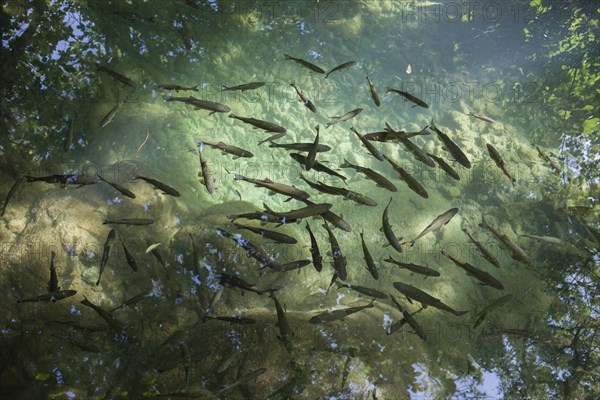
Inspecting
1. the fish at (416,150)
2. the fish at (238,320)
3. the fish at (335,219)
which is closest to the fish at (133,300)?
the fish at (238,320)

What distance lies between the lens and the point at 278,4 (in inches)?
344

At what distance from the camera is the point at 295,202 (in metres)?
6.87

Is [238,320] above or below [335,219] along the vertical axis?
below

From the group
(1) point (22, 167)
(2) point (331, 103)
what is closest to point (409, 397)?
(1) point (22, 167)

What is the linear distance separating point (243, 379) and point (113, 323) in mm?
1618

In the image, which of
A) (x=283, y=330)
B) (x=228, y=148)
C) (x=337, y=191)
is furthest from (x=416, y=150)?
(x=283, y=330)

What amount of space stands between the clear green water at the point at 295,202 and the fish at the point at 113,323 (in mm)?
72

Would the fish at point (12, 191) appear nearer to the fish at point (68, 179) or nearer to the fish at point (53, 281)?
the fish at point (68, 179)

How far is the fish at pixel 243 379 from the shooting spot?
3.33 meters

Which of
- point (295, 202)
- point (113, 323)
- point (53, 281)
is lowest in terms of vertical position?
point (113, 323)

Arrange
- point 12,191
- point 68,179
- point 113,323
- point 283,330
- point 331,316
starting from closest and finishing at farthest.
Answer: point 283,330 < point 113,323 < point 331,316 < point 68,179 < point 12,191

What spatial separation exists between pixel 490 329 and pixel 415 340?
4.63 ft

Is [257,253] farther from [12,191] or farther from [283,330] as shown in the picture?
[12,191]

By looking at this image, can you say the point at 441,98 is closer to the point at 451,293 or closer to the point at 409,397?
the point at 451,293
